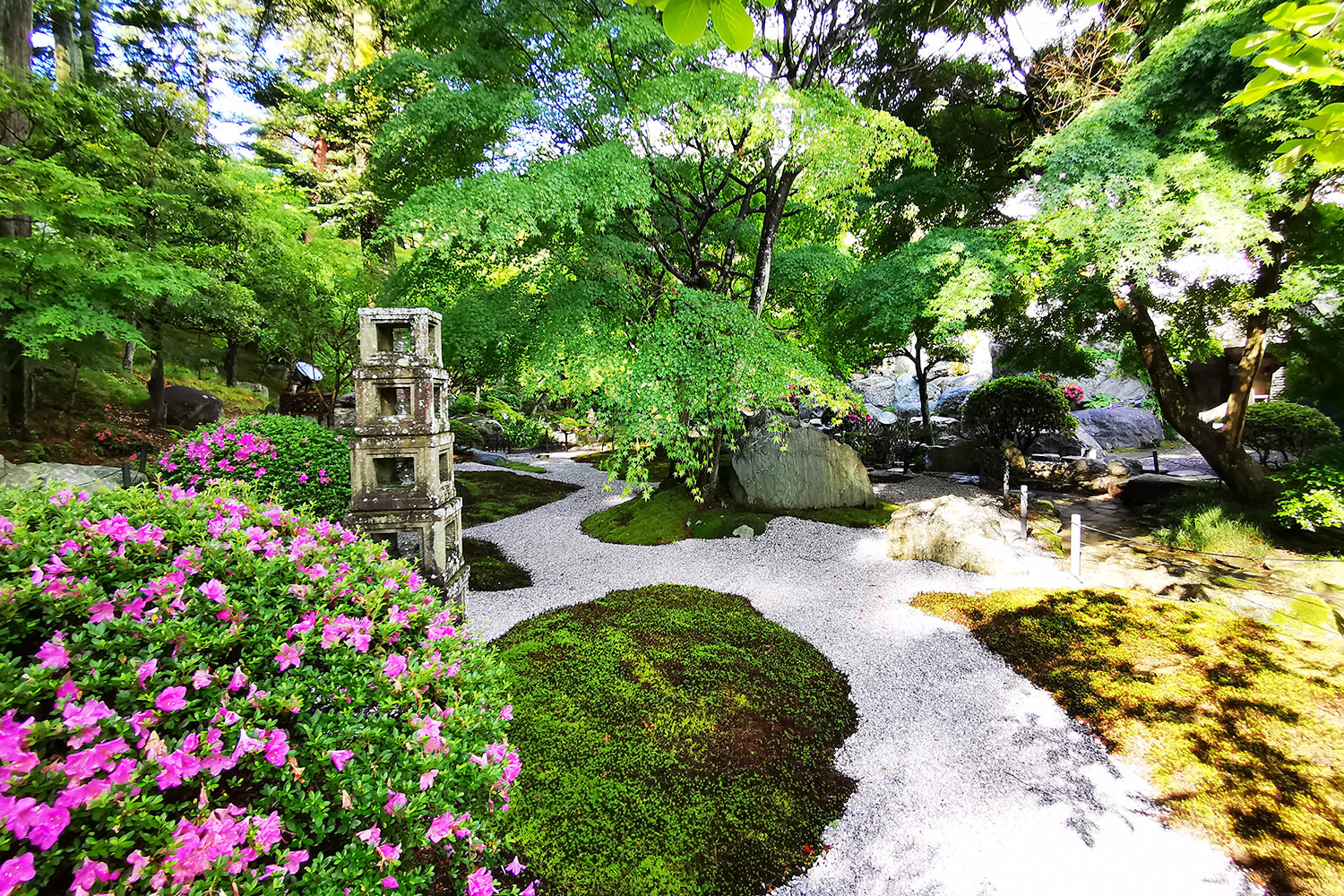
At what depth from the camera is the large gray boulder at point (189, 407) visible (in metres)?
12.9

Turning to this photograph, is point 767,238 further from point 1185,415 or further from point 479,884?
point 479,884

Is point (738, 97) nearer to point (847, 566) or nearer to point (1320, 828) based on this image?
point (847, 566)

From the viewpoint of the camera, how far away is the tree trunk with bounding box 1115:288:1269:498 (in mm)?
8398

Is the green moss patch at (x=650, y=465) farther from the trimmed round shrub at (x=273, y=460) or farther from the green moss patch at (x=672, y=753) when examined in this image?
the trimmed round shrub at (x=273, y=460)

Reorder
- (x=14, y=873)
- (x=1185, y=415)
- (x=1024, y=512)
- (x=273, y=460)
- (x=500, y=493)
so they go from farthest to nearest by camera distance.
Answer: (x=500, y=493), (x=1185, y=415), (x=1024, y=512), (x=273, y=460), (x=14, y=873)

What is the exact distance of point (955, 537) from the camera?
22.6ft

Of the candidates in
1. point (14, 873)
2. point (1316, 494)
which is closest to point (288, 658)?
point (14, 873)

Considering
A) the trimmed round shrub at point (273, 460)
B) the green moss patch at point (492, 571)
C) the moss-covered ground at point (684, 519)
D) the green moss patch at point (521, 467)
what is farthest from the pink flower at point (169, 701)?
the green moss patch at point (521, 467)

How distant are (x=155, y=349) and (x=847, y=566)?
1337 centimetres

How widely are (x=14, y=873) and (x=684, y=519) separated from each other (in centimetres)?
809

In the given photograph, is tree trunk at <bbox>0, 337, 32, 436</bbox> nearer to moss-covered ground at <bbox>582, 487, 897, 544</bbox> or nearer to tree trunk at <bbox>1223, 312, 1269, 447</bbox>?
moss-covered ground at <bbox>582, 487, 897, 544</bbox>

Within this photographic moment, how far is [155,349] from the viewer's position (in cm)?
1019

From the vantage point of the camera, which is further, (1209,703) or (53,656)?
(1209,703)

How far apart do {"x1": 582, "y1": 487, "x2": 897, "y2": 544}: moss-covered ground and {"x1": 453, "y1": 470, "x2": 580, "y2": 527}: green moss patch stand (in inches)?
89.7
